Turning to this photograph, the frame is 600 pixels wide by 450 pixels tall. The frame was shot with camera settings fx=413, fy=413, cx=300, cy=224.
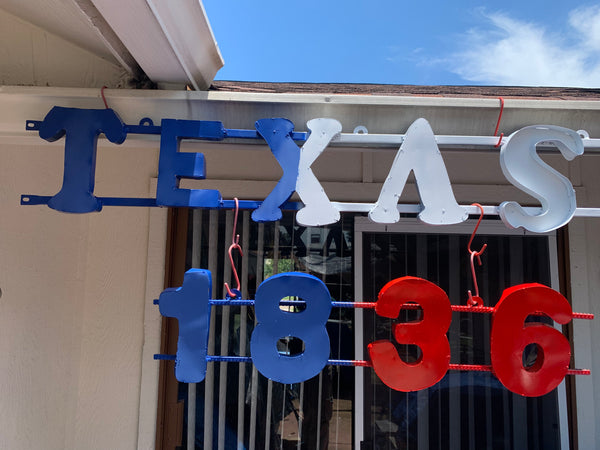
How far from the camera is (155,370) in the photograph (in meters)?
2.67

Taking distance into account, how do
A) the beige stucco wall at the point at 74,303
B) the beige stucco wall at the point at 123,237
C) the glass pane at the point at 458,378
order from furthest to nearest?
the glass pane at the point at 458,378, the beige stucco wall at the point at 74,303, the beige stucco wall at the point at 123,237

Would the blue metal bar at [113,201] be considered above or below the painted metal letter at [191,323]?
above

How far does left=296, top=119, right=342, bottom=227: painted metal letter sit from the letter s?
2.46 ft

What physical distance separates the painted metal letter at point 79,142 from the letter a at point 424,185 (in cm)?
124

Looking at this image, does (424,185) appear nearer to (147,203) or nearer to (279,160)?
(279,160)

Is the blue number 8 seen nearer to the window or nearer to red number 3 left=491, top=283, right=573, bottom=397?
red number 3 left=491, top=283, right=573, bottom=397

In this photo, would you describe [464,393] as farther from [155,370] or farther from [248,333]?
[155,370]

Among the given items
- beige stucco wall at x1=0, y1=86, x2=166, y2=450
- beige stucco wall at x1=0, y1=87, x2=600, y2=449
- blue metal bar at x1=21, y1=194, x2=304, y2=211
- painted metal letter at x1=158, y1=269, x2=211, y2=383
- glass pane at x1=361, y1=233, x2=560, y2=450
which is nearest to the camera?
painted metal letter at x1=158, y1=269, x2=211, y2=383

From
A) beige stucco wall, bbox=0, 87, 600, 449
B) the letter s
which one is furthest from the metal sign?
beige stucco wall, bbox=0, 87, 600, 449

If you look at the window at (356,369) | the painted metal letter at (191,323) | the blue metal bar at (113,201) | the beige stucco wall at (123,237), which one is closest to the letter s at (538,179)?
the beige stucco wall at (123,237)

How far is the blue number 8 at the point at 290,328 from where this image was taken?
173 cm

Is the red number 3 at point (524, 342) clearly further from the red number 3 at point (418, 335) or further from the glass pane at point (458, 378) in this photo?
the glass pane at point (458, 378)

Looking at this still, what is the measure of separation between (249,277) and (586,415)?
232 cm

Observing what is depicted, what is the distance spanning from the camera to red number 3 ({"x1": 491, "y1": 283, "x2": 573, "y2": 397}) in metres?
1.75
